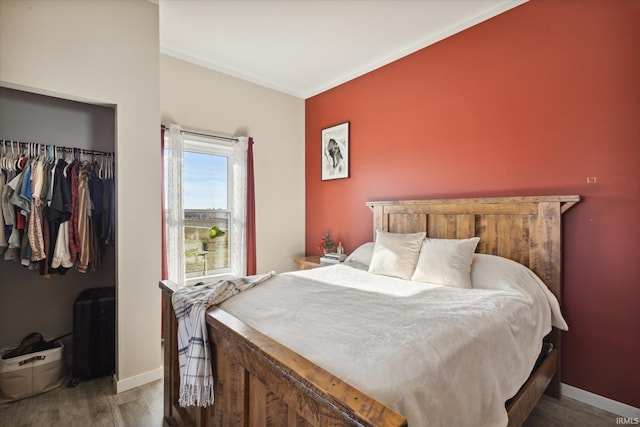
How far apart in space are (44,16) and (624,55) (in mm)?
3711

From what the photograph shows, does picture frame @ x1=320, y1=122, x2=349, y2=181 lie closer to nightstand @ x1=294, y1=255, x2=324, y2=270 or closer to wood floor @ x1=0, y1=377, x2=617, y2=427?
nightstand @ x1=294, y1=255, x2=324, y2=270

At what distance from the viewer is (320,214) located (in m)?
4.04

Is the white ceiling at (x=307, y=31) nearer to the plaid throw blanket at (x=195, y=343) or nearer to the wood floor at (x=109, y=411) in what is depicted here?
the plaid throw blanket at (x=195, y=343)

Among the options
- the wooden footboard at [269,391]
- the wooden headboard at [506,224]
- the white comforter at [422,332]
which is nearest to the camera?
the wooden footboard at [269,391]

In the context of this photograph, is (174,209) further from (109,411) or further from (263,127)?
(109,411)

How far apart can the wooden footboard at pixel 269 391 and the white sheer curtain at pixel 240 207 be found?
1.82 m

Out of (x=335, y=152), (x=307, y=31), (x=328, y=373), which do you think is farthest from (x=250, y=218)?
Answer: (x=328, y=373)

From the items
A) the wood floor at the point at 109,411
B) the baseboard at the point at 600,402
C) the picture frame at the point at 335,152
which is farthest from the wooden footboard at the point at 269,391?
the picture frame at the point at 335,152

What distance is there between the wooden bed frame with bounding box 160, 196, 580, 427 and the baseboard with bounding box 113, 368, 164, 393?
586mm

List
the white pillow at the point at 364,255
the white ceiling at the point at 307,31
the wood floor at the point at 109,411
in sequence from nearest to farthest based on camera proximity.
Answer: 1. the wood floor at the point at 109,411
2. the white ceiling at the point at 307,31
3. the white pillow at the point at 364,255

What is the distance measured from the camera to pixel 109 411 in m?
2.02

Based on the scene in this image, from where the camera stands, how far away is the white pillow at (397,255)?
2441mm

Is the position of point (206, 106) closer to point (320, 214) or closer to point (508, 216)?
point (320, 214)

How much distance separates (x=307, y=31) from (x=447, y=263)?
2.29m
